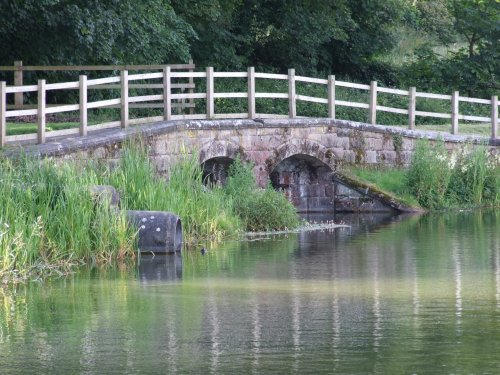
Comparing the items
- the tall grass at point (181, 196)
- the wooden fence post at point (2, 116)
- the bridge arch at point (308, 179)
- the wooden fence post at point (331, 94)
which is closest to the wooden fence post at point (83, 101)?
the tall grass at point (181, 196)

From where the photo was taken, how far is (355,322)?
14641 millimetres

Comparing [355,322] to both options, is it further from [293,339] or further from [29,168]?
[29,168]

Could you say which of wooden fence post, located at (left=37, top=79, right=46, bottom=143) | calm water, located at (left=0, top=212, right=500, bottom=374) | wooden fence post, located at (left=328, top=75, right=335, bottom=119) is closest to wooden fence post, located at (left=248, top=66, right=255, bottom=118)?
wooden fence post, located at (left=328, top=75, right=335, bottom=119)

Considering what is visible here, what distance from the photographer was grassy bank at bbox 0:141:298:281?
18.6m

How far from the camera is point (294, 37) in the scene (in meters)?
41.6

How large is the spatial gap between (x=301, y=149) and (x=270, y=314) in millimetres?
15634

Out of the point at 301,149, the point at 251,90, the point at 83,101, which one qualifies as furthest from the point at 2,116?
the point at 301,149

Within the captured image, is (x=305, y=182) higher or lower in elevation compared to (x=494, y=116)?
lower

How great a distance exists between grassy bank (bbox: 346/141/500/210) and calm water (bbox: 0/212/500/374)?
808 cm

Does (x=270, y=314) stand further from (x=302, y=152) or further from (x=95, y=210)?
(x=302, y=152)

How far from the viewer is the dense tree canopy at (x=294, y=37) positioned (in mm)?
33312

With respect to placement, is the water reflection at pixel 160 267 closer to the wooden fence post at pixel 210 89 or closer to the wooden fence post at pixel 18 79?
the wooden fence post at pixel 210 89

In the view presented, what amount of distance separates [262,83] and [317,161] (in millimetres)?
10652

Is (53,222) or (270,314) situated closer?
(270,314)
